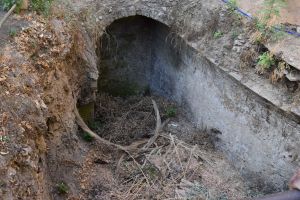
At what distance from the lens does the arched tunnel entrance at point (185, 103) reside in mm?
6926

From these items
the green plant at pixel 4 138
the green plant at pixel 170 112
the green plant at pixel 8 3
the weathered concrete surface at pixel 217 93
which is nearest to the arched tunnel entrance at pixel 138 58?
the weathered concrete surface at pixel 217 93

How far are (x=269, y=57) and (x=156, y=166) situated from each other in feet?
9.58

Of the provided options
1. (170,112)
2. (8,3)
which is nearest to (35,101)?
(8,3)

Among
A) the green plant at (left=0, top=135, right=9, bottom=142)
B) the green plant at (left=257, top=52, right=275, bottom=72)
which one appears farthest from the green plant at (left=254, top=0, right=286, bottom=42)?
the green plant at (left=0, top=135, right=9, bottom=142)

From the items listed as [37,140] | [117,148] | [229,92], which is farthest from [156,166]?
[37,140]

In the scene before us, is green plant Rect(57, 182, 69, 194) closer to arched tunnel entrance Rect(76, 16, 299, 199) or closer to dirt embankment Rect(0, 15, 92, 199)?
dirt embankment Rect(0, 15, 92, 199)

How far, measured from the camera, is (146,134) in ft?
27.9

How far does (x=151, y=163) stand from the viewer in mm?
7609

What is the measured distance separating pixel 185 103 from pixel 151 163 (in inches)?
79.9

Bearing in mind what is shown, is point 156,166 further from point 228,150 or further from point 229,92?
point 229,92

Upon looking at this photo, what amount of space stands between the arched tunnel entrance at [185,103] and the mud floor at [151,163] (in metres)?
0.03

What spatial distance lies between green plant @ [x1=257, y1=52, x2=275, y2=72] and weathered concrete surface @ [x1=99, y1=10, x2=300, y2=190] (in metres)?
0.27

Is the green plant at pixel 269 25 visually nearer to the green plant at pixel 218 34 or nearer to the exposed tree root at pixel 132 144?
the green plant at pixel 218 34

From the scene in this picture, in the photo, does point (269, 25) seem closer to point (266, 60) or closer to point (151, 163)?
point (266, 60)
